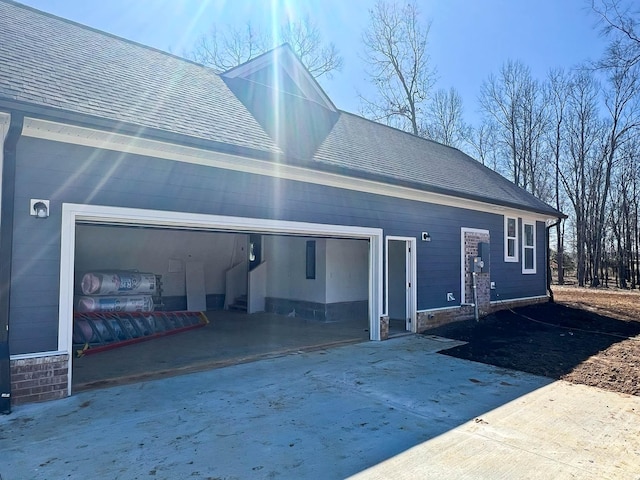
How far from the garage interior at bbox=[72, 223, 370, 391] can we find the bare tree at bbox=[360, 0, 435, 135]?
14.8 meters

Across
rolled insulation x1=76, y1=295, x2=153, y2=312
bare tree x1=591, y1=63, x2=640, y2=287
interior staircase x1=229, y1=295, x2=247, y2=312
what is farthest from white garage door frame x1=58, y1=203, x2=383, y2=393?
bare tree x1=591, y1=63, x2=640, y2=287

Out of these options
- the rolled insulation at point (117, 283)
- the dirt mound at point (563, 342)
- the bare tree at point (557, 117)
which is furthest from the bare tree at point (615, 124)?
the rolled insulation at point (117, 283)

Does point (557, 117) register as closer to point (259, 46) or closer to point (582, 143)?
point (582, 143)

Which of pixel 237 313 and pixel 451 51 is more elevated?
pixel 451 51

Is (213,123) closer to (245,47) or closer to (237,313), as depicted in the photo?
(237,313)

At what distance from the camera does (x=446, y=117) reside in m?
26.4

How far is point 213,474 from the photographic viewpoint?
3186mm

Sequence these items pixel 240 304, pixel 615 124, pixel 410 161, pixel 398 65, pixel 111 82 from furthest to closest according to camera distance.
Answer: pixel 398 65 < pixel 615 124 < pixel 240 304 < pixel 410 161 < pixel 111 82

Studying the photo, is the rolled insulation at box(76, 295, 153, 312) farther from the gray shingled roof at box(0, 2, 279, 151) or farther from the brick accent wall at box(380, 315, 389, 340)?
the brick accent wall at box(380, 315, 389, 340)

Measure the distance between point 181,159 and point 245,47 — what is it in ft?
58.5

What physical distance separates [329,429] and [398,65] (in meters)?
24.1

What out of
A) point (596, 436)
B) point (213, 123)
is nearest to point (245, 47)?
point (213, 123)

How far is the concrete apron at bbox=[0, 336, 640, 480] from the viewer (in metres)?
3.31

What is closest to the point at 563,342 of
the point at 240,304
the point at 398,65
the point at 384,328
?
the point at 384,328
